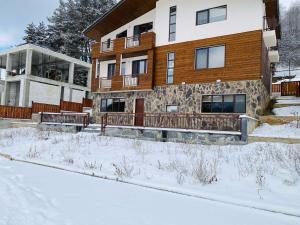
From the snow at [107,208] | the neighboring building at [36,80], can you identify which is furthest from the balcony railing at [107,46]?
the snow at [107,208]

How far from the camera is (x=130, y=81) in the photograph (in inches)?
909

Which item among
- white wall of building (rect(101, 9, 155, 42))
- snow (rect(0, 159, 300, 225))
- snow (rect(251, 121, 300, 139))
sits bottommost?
snow (rect(0, 159, 300, 225))

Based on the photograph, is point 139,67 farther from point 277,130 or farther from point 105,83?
point 277,130

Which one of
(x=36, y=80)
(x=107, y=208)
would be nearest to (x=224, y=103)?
(x=107, y=208)

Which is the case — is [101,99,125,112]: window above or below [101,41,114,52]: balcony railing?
below

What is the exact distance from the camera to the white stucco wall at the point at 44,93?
30.7 m

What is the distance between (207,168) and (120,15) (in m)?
19.1

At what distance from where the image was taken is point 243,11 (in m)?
18.3

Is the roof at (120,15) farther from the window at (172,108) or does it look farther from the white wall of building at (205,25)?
the window at (172,108)

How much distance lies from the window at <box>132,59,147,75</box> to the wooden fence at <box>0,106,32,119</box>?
11805mm

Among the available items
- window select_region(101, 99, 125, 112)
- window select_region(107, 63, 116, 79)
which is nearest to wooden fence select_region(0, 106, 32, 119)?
window select_region(101, 99, 125, 112)

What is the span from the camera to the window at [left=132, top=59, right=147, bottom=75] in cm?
2342

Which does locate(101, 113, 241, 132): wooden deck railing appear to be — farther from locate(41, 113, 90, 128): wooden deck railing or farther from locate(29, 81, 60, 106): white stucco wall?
locate(29, 81, 60, 106): white stucco wall

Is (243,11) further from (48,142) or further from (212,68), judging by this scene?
(48,142)
